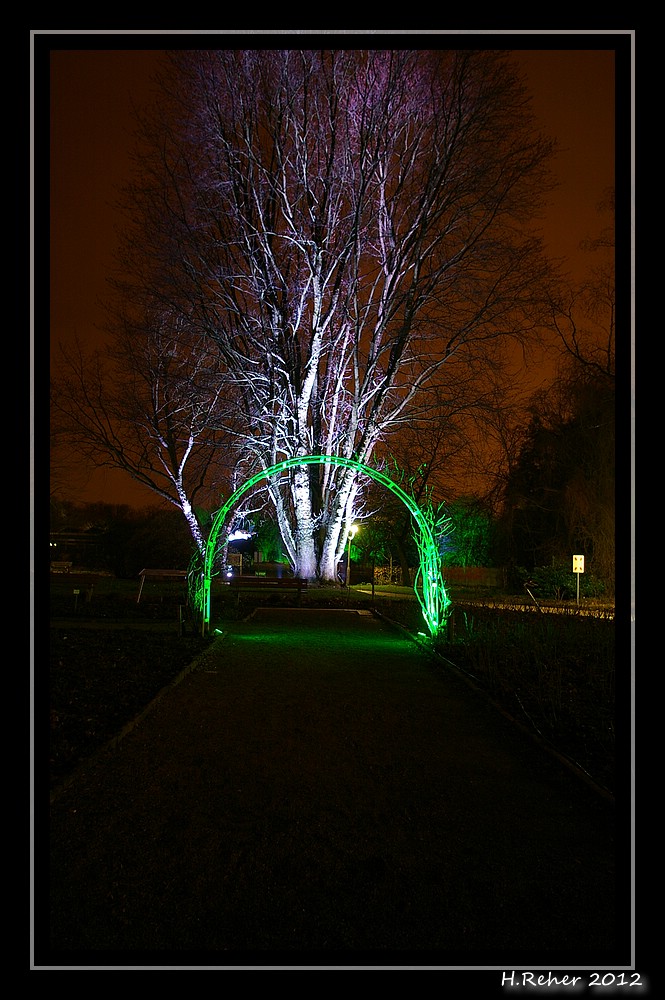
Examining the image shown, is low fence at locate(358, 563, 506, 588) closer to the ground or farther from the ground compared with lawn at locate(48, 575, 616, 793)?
closer to the ground

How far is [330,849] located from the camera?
4.35 metres

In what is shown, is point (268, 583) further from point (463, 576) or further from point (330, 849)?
point (463, 576)

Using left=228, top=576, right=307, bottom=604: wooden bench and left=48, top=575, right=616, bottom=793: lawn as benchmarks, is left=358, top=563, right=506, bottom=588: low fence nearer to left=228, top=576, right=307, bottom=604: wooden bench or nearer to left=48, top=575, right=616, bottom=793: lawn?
left=228, top=576, right=307, bottom=604: wooden bench

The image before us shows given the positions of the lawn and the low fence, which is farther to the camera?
the low fence

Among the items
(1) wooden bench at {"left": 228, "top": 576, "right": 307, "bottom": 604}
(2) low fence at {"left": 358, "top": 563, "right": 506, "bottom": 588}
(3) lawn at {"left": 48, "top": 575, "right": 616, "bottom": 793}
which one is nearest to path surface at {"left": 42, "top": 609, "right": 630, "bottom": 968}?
(3) lawn at {"left": 48, "top": 575, "right": 616, "bottom": 793}

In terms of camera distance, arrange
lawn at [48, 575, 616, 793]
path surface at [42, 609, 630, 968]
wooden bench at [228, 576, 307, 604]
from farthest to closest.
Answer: wooden bench at [228, 576, 307, 604] < lawn at [48, 575, 616, 793] < path surface at [42, 609, 630, 968]

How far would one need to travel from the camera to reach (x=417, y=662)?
11.9 meters

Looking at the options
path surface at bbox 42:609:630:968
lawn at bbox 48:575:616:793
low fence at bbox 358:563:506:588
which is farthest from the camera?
low fence at bbox 358:563:506:588

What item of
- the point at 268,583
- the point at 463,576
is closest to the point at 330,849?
the point at 268,583

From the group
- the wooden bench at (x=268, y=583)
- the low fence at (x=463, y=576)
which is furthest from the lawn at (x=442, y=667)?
the low fence at (x=463, y=576)

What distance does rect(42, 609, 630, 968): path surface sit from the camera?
3383 millimetres
